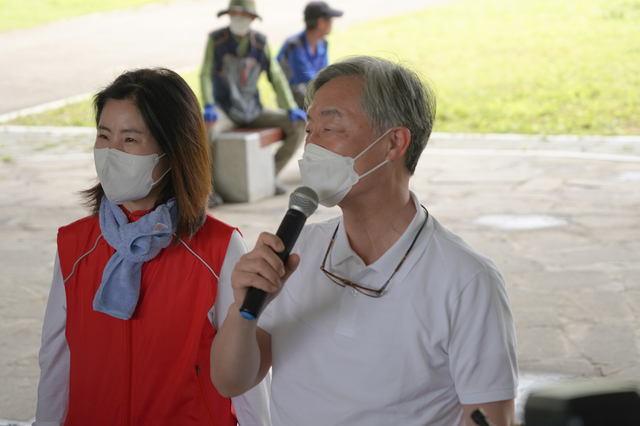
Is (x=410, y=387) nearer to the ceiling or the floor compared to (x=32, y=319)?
nearer to the ceiling

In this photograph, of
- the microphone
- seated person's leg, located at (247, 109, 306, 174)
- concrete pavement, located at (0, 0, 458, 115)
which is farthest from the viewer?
concrete pavement, located at (0, 0, 458, 115)

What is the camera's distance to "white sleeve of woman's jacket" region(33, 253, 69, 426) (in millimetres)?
2387

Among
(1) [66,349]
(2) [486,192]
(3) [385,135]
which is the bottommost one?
(2) [486,192]

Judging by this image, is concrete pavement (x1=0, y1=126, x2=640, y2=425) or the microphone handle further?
concrete pavement (x1=0, y1=126, x2=640, y2=425)

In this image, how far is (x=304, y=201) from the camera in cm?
177

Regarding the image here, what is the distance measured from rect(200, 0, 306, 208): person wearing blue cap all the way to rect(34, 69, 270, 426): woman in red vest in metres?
5.04

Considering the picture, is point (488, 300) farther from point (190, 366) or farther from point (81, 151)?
point (81, 151)

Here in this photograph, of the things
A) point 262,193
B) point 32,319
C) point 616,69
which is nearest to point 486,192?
point 262,193

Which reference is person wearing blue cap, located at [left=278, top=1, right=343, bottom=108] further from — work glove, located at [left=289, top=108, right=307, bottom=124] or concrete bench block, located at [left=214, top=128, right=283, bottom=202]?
concrete bench block, located at [left=214, top=128, right=283, bottom=202]

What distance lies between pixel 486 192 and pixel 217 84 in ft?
9.91

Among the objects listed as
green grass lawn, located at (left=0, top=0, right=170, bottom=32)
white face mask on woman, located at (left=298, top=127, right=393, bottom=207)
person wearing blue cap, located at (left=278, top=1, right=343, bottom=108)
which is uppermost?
white face mask on woman, located at (left=298, top=127, right=393, bottom=207)

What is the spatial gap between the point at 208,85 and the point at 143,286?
17.7ft

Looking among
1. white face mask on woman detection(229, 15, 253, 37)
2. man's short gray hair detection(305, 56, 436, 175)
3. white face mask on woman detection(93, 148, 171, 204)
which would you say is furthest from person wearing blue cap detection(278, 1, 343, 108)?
man's short gray hair detection(305, 56, 436, 175)

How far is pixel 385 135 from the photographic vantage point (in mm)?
2029
